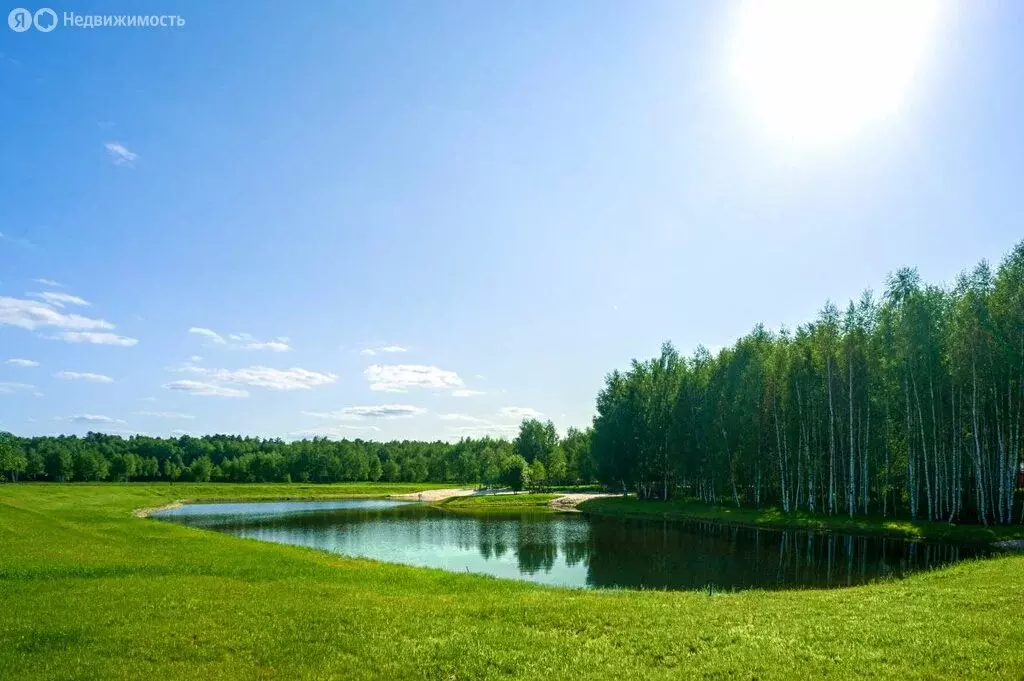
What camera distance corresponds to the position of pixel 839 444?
64500 mm

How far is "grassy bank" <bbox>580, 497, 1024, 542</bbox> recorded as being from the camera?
44.7 m

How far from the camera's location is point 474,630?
621 inches

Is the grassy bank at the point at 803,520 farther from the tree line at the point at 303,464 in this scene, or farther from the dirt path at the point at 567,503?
the tree line at the point at 303,464

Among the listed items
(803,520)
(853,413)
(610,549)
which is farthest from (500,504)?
(853,413)

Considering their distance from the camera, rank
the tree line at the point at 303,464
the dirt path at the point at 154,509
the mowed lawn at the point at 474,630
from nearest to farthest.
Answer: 1. the mowed lawn at the point at 474,630
2. the dirt path at the point at 154,509
3. the tree line at the point at 303,464

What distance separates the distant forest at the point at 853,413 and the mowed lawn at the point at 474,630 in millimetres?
29476

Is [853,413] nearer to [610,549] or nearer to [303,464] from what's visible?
[610,549]

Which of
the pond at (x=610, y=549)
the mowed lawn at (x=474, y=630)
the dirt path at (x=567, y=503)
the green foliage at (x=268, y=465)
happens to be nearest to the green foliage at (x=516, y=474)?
the dirt path at (x=567, y=503)

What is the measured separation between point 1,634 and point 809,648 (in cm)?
1882

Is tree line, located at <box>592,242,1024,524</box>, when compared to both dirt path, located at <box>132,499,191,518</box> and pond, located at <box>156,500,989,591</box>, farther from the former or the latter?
dirt path, located at <box>132,499,191,518</box>

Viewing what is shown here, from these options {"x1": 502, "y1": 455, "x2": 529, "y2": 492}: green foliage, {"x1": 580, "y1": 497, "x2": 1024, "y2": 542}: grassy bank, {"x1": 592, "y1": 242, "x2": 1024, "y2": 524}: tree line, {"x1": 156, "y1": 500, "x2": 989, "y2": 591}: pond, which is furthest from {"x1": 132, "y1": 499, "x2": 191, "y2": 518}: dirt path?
{"x1": 592, "y1": 242, "x2": 1024, "y2": 524}: tree line

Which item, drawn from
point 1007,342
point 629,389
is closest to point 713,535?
point 1007,342

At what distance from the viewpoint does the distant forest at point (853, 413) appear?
158 ft

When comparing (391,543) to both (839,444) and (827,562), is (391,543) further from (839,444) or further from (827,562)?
(839,444)
